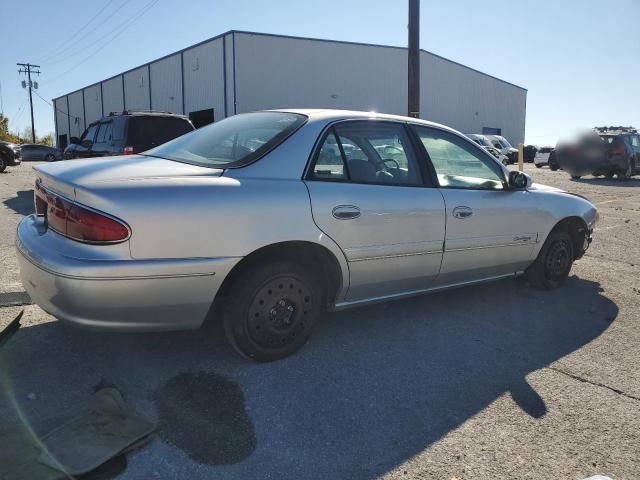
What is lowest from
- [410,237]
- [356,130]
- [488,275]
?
[488,275]

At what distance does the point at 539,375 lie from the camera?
11.1 ft

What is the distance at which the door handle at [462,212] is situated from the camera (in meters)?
4.02

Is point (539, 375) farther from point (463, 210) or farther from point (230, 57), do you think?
point (230, 57)

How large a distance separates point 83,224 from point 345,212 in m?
1.52

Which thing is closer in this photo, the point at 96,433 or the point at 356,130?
the point at 96,433

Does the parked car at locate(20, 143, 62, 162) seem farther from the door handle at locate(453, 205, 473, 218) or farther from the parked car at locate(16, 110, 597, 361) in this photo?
the door handle at locate(453, 205, 473, 218)

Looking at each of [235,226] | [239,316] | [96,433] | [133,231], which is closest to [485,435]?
[239,316]

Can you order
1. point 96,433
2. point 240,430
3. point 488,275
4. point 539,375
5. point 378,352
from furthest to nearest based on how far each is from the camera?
point 488,275 < point 378,352 < point 539,375 < point 240,430 < point 96,433

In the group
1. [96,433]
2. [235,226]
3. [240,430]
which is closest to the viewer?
[96,433]

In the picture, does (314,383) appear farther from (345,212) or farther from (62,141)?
(62,141)

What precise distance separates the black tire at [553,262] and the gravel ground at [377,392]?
0.53 meters

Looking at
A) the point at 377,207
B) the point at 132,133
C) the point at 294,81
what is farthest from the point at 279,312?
the point at 294,81

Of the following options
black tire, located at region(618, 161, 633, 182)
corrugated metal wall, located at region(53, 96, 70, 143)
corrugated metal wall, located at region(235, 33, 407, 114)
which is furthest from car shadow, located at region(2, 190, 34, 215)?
corrugated metal wall, located at region(53, 96, 70, 143)

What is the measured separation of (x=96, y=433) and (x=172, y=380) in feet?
2.24
